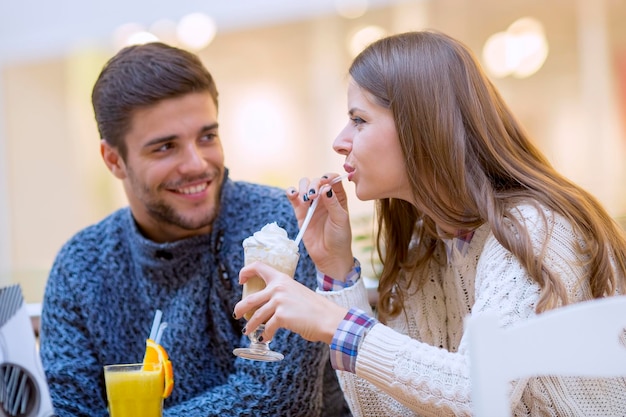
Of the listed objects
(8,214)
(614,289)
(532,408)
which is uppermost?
(614,289)

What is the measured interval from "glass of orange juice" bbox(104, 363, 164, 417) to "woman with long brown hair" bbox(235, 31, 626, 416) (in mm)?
258

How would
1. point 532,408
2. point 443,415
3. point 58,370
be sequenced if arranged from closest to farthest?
point 443,415 → point 532,408 → point 58,370

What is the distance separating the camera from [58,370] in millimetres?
2049

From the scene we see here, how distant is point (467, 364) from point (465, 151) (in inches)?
18.0

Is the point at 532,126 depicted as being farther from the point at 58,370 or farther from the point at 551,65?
the point at 58,370

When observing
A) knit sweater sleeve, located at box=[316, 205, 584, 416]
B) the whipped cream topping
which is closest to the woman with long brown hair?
knit sweater sleeve, located at box=[316, 205, 584, 416]

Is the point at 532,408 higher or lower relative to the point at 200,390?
higher

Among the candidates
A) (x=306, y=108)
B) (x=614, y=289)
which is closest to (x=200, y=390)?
(x=614, y=289)

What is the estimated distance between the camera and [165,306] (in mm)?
2182

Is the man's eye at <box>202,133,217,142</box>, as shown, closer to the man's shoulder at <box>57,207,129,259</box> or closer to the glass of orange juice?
the man's shoulder at <box>57,207,129,259</box>

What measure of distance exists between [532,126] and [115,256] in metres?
3.81

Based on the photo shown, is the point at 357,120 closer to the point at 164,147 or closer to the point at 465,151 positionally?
the point at 465,151

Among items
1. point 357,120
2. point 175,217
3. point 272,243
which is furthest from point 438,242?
point 175,217

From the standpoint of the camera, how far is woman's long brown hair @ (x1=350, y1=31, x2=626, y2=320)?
1578 mm
